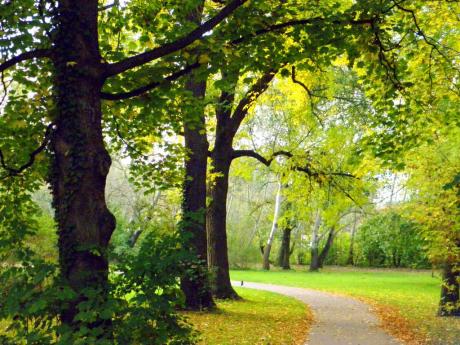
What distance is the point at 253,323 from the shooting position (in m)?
12.4

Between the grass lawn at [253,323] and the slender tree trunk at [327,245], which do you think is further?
the slender tree trunk at [327,245]

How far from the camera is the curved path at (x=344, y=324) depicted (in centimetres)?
1055

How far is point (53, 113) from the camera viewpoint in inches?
229

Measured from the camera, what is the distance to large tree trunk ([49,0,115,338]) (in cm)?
522

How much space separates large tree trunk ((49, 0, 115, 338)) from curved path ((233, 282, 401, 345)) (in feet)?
20.7

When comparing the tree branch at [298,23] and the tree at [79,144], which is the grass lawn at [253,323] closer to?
the tree at [79,144]

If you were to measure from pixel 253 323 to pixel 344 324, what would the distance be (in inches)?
95.5

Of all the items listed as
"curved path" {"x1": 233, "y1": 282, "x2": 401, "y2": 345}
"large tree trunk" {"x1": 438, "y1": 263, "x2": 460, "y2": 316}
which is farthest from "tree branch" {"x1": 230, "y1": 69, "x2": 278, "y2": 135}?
"large tree trunk" {"x1": 438, "y1": 263, "x2": 460, "y2": 316}

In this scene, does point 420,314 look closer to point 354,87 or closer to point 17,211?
point 354,87

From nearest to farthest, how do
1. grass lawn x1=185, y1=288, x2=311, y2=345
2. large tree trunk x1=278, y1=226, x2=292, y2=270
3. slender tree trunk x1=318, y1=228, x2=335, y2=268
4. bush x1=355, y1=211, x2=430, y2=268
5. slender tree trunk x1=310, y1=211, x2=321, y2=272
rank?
1. grass lawn x1=185, y1=288, x2=311, y2=345
2. bush x1=355, y1=211, x2=430, y2=268
3. slender tree trunk x1=310, y1=211, x2=321, y2=272
4. slender tree trunk x1=318, y1=228, x2=335, y2=268
5. large tree trunk x1=278, y1=226, x2=292, y2=270

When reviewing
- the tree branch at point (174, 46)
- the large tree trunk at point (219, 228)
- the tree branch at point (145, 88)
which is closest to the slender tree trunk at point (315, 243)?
the large tree trunk at point (219, 228)

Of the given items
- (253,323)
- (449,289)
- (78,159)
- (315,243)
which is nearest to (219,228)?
(253,323)

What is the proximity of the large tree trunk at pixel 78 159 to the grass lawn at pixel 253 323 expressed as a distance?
4887 mm

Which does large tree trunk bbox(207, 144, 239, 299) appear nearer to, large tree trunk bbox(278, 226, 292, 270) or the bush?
the bush
